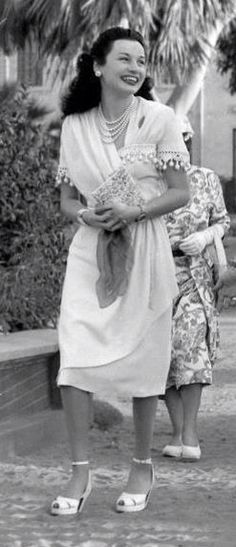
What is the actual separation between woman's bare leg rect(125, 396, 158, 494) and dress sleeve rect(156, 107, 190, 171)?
0.93 m

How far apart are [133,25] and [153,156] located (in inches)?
534

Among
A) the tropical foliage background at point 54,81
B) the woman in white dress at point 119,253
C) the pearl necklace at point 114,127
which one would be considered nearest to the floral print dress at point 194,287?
the tropical foliage background at point 54,81

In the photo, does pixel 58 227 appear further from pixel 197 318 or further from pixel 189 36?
pixel 189 36

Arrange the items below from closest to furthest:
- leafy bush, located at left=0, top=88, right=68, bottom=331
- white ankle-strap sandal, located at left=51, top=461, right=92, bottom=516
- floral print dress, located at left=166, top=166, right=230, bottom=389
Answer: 1. white ankle-strap sandal, located at left=51, top=461, right=92, bottom=516
2. floral print dress, located at left=166, top=166, right=230, bottom=389
3. leafy bush, located at left=0, top=88, right=68, bottom=331

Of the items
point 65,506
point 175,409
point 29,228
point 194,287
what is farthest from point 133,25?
point 65,506

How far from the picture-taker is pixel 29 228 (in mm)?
7973

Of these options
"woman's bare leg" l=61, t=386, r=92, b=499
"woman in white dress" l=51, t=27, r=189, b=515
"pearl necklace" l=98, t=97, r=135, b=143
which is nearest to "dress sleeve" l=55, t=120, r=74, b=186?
"woman in white dress" l=51, t=27, r=189, b=515

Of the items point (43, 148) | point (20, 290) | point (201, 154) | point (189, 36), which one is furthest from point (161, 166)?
point (201, 154)

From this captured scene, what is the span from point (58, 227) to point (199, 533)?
321 cm

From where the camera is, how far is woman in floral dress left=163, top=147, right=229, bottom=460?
6781 mm

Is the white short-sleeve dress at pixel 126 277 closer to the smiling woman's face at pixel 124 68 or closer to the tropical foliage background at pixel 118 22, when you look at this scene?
the smiling woman's face at pixel 124 68

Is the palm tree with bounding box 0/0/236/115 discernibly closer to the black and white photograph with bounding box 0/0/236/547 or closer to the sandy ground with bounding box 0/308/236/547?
the black and white photograph with bounding box 0/0/236/547

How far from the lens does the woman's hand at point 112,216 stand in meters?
5.34

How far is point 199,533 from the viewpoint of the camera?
5.10 metres
